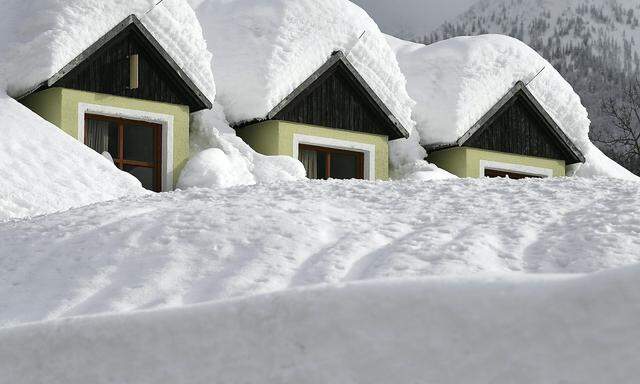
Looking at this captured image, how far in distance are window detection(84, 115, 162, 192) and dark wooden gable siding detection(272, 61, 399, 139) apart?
2143mm

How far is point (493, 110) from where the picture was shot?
16875 mm

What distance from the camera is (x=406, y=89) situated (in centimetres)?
1700

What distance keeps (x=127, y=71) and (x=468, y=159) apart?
6.54m

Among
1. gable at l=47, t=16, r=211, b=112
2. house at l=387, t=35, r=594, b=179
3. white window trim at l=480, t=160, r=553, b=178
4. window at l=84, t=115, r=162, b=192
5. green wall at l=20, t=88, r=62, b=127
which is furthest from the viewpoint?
white window trim at l=480, t=160, r=553, b=178

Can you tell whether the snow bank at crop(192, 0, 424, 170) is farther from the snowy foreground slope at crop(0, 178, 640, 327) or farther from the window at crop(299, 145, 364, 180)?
the snowy foreground slope at crop(0, 178, 640, 327)

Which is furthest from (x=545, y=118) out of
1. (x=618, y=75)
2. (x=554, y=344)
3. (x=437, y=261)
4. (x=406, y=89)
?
(x=618, y=75)

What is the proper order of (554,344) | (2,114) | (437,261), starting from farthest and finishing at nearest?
(2,114), (437,261), (554,344)

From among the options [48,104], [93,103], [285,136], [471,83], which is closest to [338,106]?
[285,136]

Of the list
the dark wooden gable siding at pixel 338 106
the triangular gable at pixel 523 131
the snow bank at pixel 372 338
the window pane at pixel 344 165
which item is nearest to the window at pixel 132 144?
the dark wooden gable siding at pixel 338 106

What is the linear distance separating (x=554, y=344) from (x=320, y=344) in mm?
736

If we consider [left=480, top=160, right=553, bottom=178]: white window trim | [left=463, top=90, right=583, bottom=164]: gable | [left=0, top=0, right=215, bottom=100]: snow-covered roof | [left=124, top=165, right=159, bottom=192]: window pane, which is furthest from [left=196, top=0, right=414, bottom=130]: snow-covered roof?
[left=463, top=90, right=583, bottom=164]: gable

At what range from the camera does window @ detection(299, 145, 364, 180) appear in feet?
48.7

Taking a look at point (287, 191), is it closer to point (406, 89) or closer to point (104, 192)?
point (104, 192)

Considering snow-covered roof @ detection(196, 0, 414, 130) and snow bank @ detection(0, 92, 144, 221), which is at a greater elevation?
snow-covered roof @ detection(196, 0, 414, 130)
